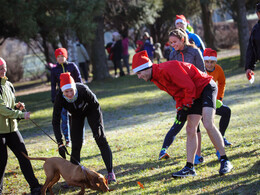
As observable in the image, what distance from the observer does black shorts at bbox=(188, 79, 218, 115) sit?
511cm

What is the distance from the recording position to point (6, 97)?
226 inches

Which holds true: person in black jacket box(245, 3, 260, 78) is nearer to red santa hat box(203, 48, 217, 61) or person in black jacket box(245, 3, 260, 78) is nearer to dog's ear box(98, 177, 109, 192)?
red santa hat box(203, 48, 217, 61)

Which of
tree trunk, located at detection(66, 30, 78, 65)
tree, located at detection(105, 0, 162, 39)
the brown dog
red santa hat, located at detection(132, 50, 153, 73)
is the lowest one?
the brown dog

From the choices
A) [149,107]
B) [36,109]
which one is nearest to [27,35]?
[36,109]

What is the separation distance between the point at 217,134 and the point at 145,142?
3.26 m

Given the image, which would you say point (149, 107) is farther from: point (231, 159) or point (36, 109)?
point (231, 159)

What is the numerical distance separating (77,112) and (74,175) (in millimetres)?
894

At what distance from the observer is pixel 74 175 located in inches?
208

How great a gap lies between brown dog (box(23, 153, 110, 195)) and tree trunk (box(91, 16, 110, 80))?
15.5 metres

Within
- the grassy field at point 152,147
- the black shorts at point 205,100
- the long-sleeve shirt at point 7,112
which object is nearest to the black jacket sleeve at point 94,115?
the grassy field at point 152,147

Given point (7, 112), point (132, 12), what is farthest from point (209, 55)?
point (132, 12)

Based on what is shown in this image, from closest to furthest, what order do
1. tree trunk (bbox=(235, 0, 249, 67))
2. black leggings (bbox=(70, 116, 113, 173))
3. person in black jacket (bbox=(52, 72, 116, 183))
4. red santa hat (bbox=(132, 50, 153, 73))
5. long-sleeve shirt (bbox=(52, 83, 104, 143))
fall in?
red santa hat (bbox=(132, 50, 153, 73)) < person in black jacket (bbox=(52, 72, 116, 183)) < long-sleeve shirt (bbox=(52, 83, 104, 143)) < black leggings (bbox=(70, 116, 113, 173)) < tree trunk (bbox=(235, 0, 249, 67))

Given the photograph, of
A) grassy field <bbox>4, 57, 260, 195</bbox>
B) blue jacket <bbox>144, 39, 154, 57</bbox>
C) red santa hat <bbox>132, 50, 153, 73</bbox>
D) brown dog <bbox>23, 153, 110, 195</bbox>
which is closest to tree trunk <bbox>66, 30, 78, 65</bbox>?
grassy field <bbox>4, 57, 260, 195</bbox>

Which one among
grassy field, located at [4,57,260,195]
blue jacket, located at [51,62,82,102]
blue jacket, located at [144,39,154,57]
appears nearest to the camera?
grassy field, located at [4,57,260,195]
